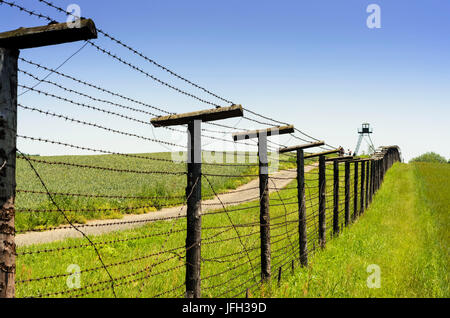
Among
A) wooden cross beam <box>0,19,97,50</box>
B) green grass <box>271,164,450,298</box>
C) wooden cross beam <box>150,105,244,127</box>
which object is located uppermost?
wooden cross beam <box>0,19,97,50</box>

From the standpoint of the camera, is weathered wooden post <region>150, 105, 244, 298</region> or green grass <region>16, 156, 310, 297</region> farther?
green grass <region>16, 156, 310, 297</region>

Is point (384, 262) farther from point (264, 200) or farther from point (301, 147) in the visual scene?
point (264, 200)

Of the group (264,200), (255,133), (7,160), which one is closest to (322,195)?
(264,200)

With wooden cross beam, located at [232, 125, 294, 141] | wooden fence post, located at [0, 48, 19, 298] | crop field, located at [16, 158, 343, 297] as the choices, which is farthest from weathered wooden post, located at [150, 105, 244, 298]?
wooden fence post, located at [0, 48, 19, 298]

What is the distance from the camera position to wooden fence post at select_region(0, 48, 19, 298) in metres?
2.20

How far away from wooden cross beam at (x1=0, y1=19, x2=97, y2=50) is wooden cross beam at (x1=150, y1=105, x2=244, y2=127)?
1.41m

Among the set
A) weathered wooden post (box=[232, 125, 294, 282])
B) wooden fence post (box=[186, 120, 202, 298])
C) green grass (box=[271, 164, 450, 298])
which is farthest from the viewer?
green grass (box=[271, 164, 450, 298])

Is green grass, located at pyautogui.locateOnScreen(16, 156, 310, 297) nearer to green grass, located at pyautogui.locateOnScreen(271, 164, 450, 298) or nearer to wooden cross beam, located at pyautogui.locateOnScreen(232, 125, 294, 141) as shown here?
green grass, located at pyautogui.locateOnScreen(271, 164, 450, 298)

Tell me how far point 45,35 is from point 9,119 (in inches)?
24.8
